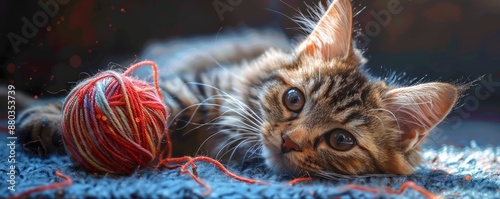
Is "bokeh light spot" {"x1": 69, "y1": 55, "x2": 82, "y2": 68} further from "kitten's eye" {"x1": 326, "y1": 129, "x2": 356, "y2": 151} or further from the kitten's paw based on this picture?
"kitten's eye" {"x1": 326, "y1": 129, "x2": 356, "y2": 151}

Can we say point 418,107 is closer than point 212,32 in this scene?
Yes

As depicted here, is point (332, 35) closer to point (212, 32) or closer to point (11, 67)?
point (212, 32)

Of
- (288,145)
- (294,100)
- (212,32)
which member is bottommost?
(288,145)

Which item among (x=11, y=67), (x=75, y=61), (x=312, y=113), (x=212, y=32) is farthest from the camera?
(x=212, y=32)

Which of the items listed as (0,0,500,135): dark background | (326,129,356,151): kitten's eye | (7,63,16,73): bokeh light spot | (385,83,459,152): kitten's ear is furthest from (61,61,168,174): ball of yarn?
(385,83,459,152): kitten's ear

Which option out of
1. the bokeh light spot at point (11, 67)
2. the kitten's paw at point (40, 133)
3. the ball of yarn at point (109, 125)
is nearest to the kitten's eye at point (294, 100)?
the ball of yarn at point (109, 125)

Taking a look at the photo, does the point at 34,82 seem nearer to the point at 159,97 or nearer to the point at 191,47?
the point at 159,97

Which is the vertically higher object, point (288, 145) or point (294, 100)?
point (294, 100)

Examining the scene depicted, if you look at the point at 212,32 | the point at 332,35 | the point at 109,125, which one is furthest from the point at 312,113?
the point at 212,32
